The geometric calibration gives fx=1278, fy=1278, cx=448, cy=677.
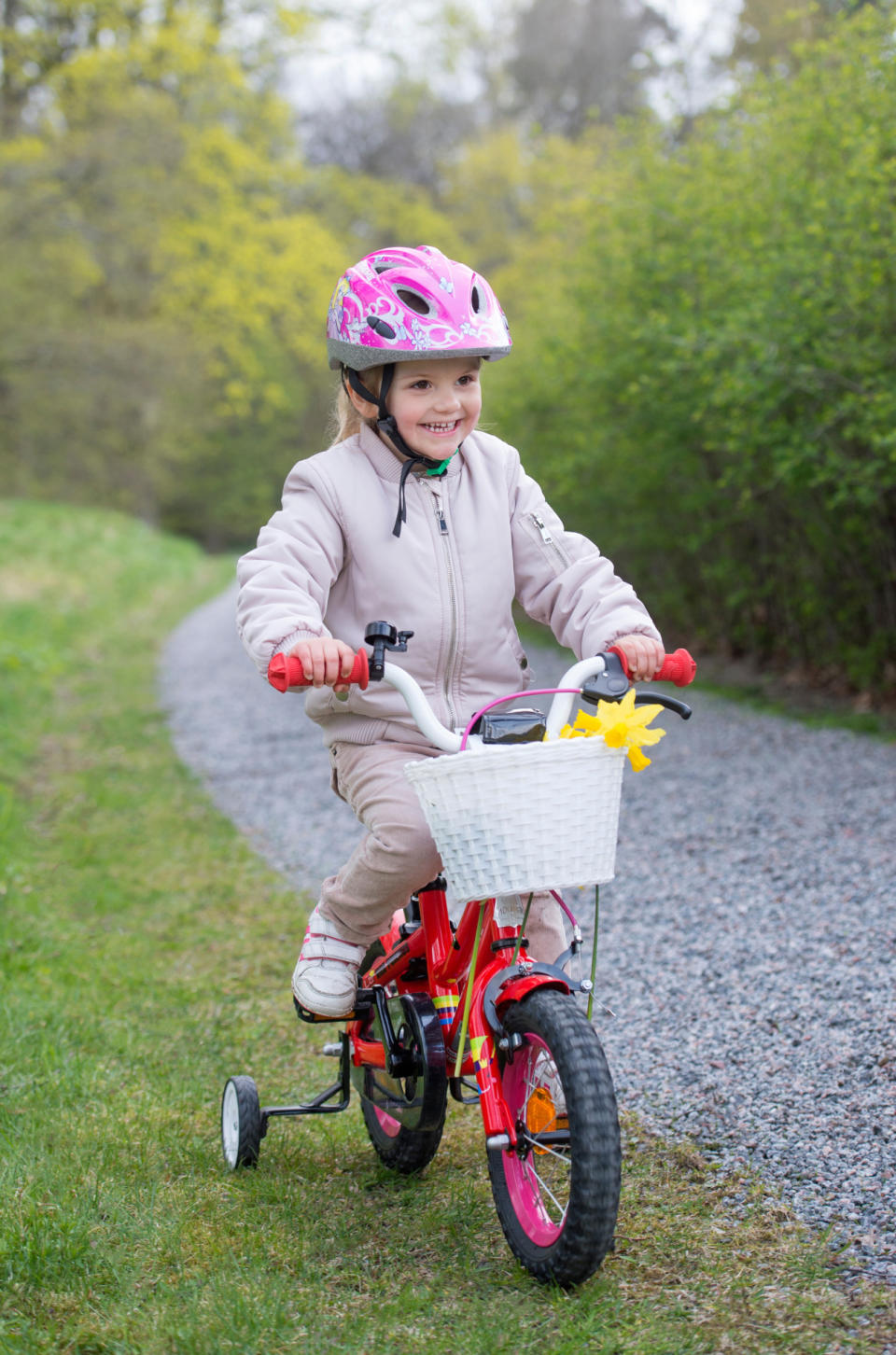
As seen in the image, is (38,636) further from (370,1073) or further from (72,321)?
(72,321)

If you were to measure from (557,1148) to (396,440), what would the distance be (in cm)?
158

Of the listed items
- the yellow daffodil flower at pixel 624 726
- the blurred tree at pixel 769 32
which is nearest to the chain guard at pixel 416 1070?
the yellow daffodil flower at pixel 624 726

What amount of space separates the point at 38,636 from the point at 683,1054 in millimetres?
11300

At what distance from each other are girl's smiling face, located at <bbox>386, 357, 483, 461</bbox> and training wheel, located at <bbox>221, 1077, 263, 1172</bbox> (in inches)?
66.6

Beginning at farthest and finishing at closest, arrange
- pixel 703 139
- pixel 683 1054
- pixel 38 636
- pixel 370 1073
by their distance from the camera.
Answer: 1. pixel 38 636
2. pixel 703 139
3. pixel 683 1054
4. pixel 370 1073

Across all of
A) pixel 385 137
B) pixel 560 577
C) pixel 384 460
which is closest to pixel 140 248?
pixel 385 137

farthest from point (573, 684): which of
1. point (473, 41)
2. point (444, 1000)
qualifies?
point (473, 41)

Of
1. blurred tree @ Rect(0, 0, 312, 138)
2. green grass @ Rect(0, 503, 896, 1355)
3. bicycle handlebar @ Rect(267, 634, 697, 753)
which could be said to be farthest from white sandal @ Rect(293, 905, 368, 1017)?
blurred tree @ Rect(0, 0, 312, 138)

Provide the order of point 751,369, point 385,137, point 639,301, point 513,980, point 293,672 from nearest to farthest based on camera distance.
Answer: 1. point 293,672
2. point 513,980
3. point 751,369
4. point 639,301
5. point 385,137

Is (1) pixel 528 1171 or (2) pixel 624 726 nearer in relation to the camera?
(2) pixel 624 726

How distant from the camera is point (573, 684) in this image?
2535mm

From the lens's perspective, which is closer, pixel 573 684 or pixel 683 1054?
pixel 573 684

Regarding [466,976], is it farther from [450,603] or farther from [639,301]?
[639,301]

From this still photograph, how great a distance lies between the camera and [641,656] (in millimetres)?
2646
